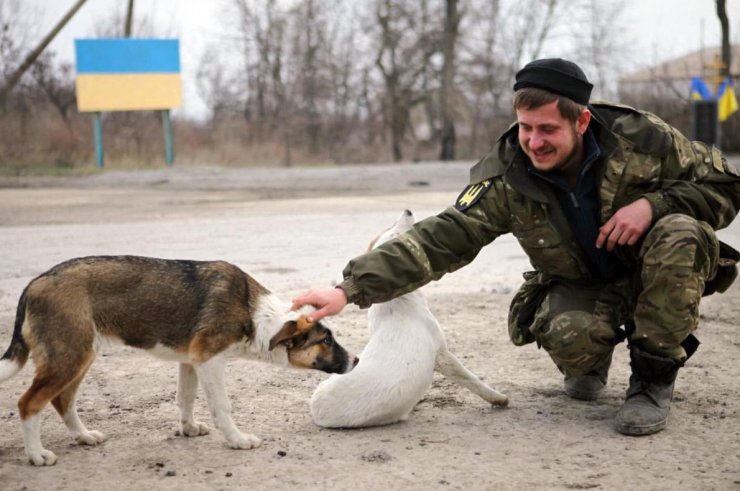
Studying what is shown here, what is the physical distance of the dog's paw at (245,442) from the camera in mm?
4254

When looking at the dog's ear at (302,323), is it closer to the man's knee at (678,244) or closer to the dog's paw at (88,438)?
the dog's paw at (88,438)

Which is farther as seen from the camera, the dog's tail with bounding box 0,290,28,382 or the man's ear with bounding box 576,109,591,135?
the man's ear with bounding box 576,109,591,135

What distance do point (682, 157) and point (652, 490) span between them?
176 cm

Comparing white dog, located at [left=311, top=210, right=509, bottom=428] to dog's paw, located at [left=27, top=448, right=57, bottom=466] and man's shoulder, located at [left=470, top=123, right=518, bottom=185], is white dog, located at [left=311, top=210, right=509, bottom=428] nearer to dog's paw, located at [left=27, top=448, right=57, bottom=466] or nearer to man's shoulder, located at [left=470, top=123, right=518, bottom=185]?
man's shoulder, located at [left=470, top=123, right=518, bottom=185]

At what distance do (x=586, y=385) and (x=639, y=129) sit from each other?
1398mm

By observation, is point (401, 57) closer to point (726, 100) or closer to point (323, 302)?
point (726, 100)

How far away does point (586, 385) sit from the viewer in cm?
492

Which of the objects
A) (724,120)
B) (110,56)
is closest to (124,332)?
(110,56)

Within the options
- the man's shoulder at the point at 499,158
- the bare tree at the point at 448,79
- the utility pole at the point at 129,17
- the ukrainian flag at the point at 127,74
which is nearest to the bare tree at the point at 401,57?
the bare tree at the point at 448,79

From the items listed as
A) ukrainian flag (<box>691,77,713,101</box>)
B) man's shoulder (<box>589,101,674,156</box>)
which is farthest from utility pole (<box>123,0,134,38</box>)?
man's shoulder (<box>589,101,674,156</box>)

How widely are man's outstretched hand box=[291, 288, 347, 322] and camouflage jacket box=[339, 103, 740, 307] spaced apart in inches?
2.2

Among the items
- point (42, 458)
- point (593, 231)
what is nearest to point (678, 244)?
point (593, 231)

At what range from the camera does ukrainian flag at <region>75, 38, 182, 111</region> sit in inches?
979

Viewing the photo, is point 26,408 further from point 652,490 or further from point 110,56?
point 110,56
